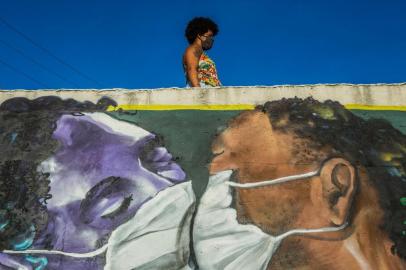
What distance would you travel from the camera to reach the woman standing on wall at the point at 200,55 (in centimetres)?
527

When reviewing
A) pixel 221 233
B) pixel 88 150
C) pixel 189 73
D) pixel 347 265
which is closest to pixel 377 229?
pixel 347 265

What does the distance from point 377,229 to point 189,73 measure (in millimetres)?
2568

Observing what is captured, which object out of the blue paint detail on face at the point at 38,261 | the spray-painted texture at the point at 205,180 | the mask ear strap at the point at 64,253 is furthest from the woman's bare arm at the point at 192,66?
the blue paint detail on face at the point at 38,261

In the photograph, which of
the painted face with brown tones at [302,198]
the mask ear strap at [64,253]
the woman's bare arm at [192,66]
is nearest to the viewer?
the painted face with brown tones at [302,198]

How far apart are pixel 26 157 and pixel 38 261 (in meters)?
1.11

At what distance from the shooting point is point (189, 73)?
5.26 meters

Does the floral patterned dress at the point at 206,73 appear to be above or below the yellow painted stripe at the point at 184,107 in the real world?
above

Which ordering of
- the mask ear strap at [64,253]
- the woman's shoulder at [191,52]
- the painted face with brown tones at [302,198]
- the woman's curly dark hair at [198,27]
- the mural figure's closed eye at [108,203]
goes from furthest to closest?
the woman's curly dark hair at [198,27] → the woman's shoulder at [191,52] → the mural figure's closed eye at [108,203] → the mask ear strap at [64,253] → the painted face with brown tones at [302,198]

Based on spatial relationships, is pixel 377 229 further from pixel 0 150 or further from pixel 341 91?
pixel 0 150

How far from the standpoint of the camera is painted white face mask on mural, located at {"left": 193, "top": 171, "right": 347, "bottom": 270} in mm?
4312

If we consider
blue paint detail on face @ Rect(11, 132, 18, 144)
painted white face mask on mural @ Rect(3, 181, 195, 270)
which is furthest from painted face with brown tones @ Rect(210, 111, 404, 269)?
blue paint detail on face @ Rect(11, 132, 18, 144)

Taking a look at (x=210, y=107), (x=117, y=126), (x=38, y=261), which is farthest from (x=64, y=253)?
(x=210, y=107)

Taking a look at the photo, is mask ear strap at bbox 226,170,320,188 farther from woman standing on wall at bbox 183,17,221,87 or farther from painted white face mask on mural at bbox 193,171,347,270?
woman standing on wall at bbox 183,17,221,87

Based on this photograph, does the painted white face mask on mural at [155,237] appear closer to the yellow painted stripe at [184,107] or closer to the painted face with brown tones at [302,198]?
the painted face with brown tones at [302,198]
